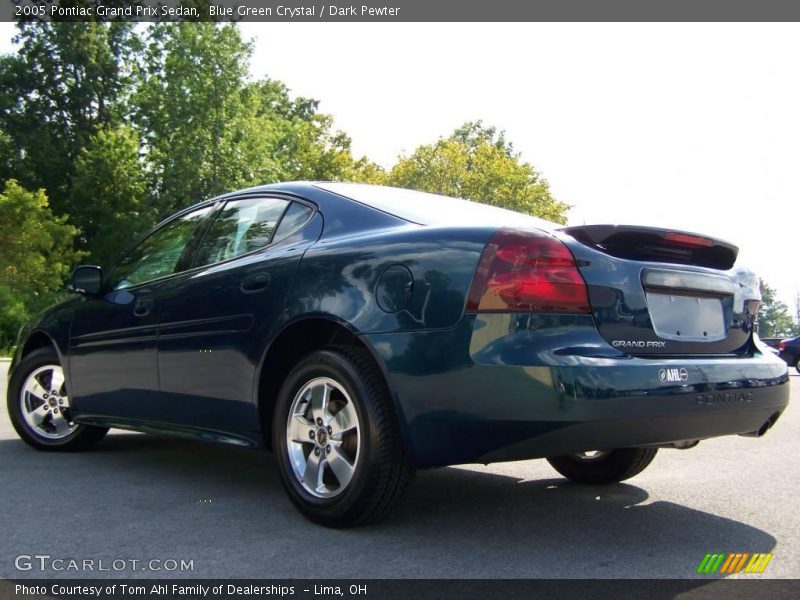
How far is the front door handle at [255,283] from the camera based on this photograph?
4.31 metres

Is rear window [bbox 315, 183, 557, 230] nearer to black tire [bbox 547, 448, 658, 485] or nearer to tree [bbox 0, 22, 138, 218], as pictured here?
black tire [bbox 547, 448, 658, 485]

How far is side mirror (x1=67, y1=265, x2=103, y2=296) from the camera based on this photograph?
5.61 metres

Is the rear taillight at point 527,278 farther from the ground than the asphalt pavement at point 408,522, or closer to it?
farther from the ground

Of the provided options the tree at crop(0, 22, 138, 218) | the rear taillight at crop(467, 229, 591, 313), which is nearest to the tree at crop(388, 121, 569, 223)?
the tree at crop(0, 22, 138, 218)

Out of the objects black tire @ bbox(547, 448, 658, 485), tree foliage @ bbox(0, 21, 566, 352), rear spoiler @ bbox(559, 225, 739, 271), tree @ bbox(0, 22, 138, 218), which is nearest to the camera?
rear spoiler @ bbox(559, 225, 739, 271)

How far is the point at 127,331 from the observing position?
207 inches

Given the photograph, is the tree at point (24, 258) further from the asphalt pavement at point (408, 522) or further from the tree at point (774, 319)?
the tree at point (774, 319)

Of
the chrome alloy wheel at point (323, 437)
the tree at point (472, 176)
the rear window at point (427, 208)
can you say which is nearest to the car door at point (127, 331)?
the rear window at point (427, 208)

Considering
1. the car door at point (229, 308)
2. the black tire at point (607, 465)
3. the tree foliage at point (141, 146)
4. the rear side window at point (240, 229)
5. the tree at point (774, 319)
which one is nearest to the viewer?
the car door at point (229, 308)

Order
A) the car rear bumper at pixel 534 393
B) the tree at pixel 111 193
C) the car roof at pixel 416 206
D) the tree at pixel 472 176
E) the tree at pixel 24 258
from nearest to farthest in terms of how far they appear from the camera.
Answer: the car rear bumper at pixel 534 393
the car roof at pixel 416 206
the tree at pixel 24 258
the tree at pixel 111 193
the tree at pixel 472 176

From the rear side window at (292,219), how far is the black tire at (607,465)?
182 cm

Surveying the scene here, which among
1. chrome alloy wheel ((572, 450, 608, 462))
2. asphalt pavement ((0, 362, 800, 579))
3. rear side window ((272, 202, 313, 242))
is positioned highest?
rear side window ((272, 202, 313, 242))

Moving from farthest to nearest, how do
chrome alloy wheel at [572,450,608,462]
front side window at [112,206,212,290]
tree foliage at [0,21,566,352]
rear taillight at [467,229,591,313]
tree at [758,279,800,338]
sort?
tree at [758,279,800,338]
tree foliage at [0,21,566,352]
front side window at [112,206,212,290]
chrome alloy wheel at [572,450,608,462]
rear taillight at [467,229,591,313]

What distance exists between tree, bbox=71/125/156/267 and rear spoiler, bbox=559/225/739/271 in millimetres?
41305
